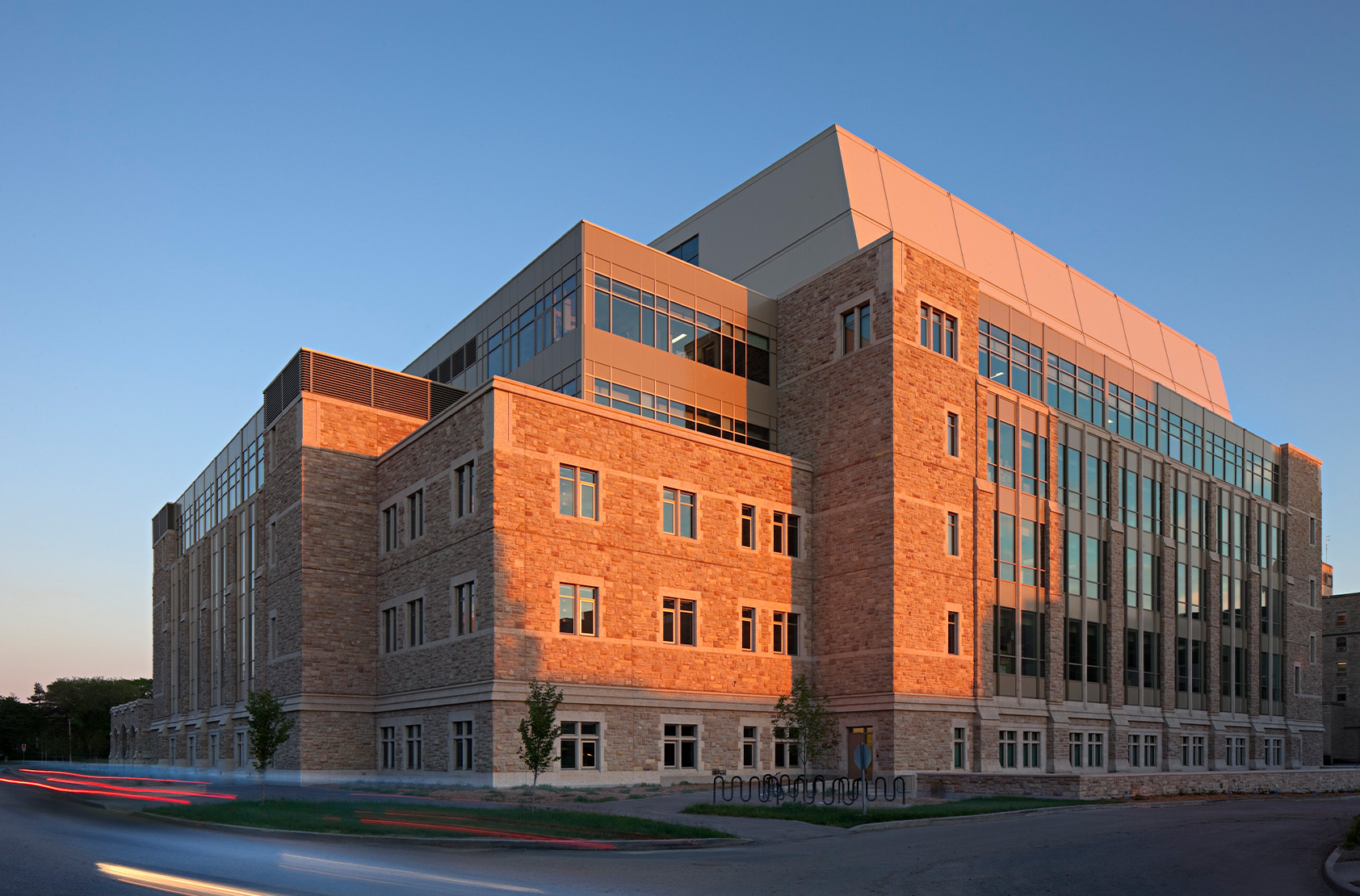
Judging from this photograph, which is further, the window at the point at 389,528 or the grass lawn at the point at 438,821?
the window at the point at 389,528

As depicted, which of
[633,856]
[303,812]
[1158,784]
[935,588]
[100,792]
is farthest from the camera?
[935,588]

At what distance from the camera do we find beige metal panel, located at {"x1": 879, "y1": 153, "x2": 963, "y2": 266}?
4703 centimetres

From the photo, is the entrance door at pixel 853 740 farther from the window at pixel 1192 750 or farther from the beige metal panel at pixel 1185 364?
the beige metal panel at pixel 1185 364

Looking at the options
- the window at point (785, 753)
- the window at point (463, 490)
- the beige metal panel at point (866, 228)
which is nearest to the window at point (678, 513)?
the window at point (463, 490)

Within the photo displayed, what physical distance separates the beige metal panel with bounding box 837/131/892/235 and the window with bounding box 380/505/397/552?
2170 cm

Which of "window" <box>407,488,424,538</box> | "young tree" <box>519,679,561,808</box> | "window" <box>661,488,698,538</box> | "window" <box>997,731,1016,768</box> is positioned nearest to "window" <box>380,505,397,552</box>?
"window" <box>407,488,424,538</box>

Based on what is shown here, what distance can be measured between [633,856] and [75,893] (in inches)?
326

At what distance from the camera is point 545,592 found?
32.7 m

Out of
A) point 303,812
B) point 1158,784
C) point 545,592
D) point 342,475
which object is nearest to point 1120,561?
point 1158,784

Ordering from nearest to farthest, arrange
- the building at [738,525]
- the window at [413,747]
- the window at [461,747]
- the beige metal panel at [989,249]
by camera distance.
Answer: the window at [461,747]
the building at [738,525]
the window at [413,747]
the beige metal panel at [989,249]

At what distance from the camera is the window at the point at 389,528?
38812 mm

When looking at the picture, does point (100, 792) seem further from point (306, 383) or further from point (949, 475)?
point (949, 475)

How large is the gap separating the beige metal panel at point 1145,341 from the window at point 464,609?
40841mm

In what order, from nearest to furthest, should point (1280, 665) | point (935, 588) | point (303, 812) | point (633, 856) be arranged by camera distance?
point (633, 856) < point (303, 812) < point (935, 588) < point (1280, 665)
